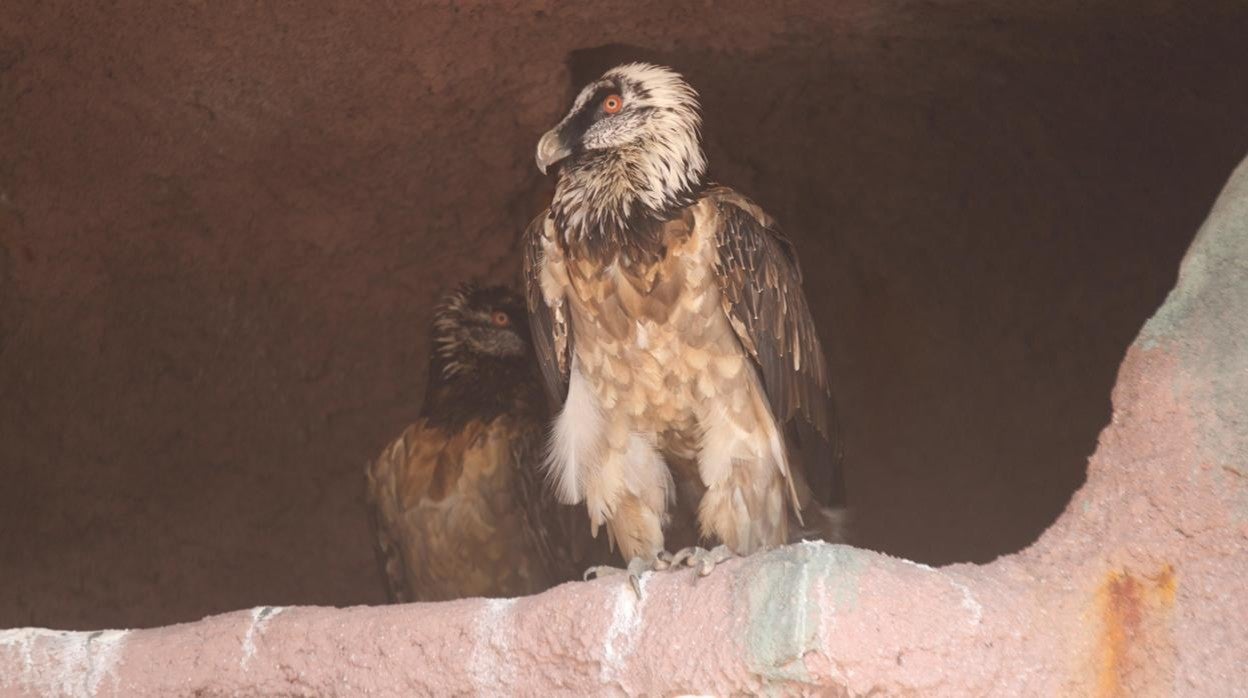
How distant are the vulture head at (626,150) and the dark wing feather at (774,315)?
16cm

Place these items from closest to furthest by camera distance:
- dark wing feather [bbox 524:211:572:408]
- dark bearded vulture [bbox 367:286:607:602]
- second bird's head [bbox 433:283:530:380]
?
1. dark wing feather [bbox 524:211:572:408]
2. dark bearded vulture [bbox 367:286:607:602]
3. second bird's head [bbox 433:283:530:380]

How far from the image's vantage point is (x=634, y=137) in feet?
15.7

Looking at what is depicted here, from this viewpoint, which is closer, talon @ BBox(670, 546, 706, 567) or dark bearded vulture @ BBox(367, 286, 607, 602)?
talon @ BBox(670, 546, 706, 567)

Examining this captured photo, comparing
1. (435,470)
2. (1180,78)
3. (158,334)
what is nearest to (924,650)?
(435,470)

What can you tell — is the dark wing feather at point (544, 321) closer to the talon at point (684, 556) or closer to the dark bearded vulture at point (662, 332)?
the dark bearded vulture at point (662, 332)

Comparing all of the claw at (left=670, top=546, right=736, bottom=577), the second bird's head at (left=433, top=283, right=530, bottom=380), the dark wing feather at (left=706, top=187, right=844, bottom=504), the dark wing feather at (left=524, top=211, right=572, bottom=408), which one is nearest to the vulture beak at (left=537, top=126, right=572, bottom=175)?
the dark wing feather at (left=524, top=211, right=572, bottom=408)

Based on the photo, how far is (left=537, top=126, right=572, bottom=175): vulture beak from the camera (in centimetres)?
477

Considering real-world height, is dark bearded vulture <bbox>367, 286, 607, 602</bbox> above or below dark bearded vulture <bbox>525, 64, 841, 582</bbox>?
below

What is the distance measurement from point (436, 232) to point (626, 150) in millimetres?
1850

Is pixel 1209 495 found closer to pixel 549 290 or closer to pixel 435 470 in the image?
pixel 549 290

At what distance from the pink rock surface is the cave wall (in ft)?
7.20

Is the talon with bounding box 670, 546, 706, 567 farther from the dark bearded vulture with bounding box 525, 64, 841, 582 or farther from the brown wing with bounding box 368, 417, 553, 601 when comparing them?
the brown wing with bounding box 368, 417, 553, 601

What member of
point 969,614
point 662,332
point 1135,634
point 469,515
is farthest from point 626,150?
point 1135,634

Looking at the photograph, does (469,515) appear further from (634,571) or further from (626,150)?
(634,571)
